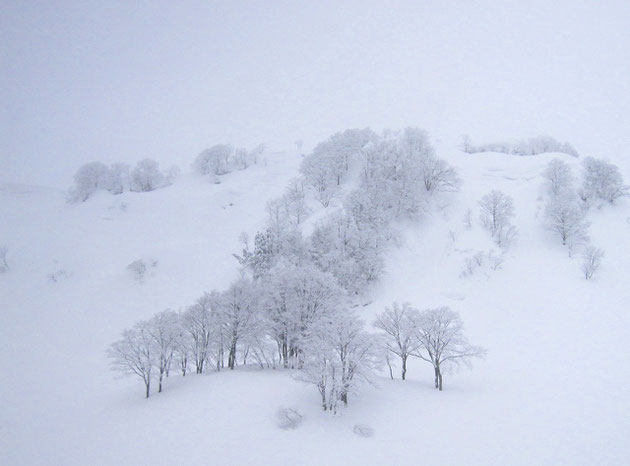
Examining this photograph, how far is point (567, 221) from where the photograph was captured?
42781 mm

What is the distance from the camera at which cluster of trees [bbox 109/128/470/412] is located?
22547mm

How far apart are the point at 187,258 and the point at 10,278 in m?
26.0

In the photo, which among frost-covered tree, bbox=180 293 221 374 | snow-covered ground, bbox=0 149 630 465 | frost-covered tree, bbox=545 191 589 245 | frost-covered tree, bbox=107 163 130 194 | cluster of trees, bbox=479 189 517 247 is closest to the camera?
snow-covered ground, bbox=0 149 630 465

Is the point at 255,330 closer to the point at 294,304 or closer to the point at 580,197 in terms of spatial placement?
the point at 294,304

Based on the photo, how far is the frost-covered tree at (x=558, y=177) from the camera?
2020 inches

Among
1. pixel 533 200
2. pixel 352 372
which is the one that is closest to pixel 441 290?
pixel 352 372

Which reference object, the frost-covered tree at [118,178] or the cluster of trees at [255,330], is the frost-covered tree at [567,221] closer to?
the cluster of trees at [255,330]

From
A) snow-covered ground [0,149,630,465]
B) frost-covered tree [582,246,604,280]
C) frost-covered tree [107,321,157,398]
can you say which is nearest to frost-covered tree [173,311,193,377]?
frost-covered tree [107,321,157,398]

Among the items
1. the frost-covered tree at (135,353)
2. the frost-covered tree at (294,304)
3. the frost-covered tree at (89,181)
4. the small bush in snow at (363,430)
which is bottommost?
the small bush in snow at (363,430)

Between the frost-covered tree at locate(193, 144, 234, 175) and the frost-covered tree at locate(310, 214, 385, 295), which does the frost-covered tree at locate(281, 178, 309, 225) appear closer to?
the frost-covered tree at locate(310, 214, 385, 295)

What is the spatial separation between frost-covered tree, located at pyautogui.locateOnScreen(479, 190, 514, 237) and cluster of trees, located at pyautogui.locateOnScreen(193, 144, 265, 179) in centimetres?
5688

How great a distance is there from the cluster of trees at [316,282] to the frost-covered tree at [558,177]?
15.0 metres

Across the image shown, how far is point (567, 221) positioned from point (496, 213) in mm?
8356

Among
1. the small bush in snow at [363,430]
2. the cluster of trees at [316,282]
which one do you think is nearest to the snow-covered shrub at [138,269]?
the cluster of trees at [316,282]
